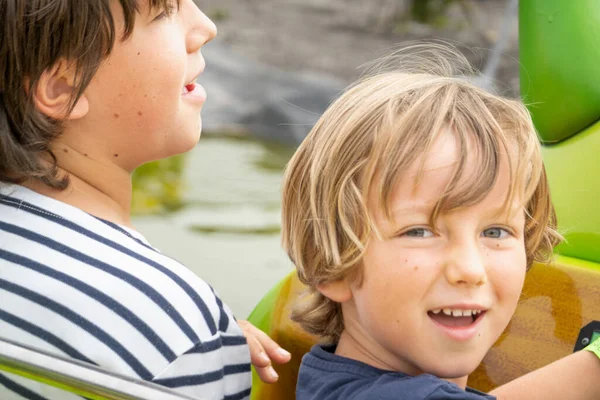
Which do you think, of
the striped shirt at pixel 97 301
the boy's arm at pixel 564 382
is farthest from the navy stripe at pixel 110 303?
the boy's arm at pixel 564 382

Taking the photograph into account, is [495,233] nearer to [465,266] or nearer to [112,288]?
[465,266]

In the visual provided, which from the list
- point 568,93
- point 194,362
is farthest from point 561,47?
point 194,362

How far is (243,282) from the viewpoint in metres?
2.87

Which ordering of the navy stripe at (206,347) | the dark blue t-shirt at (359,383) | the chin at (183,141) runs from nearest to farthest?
the dark blue t-shirt at (359,383) → the navy stripe at (206,347) → the chin at (183,141)

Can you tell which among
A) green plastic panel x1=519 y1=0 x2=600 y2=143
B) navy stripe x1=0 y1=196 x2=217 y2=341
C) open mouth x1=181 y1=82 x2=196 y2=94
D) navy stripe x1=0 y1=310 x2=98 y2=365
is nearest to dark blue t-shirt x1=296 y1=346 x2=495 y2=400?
navy stripe x1=0 y1=196 x2=217 y2=341

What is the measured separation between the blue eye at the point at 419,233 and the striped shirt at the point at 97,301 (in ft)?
0.69

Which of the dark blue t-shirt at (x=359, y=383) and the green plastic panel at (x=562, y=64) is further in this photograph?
the green plastic panel at (x=562, y=64)

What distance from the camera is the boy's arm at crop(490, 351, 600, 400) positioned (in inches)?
33.6

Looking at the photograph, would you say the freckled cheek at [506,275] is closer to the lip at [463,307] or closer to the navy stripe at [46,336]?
the lip at [463,307]

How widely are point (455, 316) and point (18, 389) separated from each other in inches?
15.2

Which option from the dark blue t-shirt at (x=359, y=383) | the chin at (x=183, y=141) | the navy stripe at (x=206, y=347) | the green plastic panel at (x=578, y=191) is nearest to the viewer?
the dark blue t-shirt at (x=359, y=383)

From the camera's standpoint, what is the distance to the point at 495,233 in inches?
31.9

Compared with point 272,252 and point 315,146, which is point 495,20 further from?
point 315,146

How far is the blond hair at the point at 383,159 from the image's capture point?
79 centimetres
